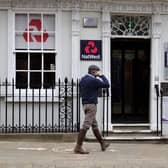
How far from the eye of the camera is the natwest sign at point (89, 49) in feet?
45.6

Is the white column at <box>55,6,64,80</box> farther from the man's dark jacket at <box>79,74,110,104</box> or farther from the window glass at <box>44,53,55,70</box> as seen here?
the man's dark jacket at <box>79,74,110,104</box>

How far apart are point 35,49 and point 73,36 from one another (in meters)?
1.04

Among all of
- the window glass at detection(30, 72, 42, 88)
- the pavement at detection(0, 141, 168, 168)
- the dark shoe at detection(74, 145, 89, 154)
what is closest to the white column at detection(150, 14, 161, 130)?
the pavement at detection(0, 141, 168, 168)

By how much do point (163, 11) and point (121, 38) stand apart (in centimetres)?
129

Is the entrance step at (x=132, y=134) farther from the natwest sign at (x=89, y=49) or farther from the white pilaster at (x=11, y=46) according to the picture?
the white pilaster at (x=11, y=46)

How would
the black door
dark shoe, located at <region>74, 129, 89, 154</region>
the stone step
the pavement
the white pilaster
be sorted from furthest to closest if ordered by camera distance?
1. the black door
2. the white pilaster
3. the stone step
4. dark shoe, located at <region>74, 129, 89, 154</region>
5. the pavement

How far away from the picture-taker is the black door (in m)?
14.4

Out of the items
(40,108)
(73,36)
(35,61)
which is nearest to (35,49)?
(35,61)

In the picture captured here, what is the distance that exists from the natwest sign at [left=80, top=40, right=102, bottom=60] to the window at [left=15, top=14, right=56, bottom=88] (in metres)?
0.75

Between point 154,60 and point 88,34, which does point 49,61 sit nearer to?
point 88,34

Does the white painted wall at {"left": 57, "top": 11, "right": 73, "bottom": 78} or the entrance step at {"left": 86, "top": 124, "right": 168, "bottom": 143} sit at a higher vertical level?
the white painted wall at {"left": 57, "top": 11, "right": 73, "bottom": 78}

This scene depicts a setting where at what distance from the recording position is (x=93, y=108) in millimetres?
11516

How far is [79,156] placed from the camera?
11.3 metres

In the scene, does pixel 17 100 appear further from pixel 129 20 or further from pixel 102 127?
pixel 129 20
